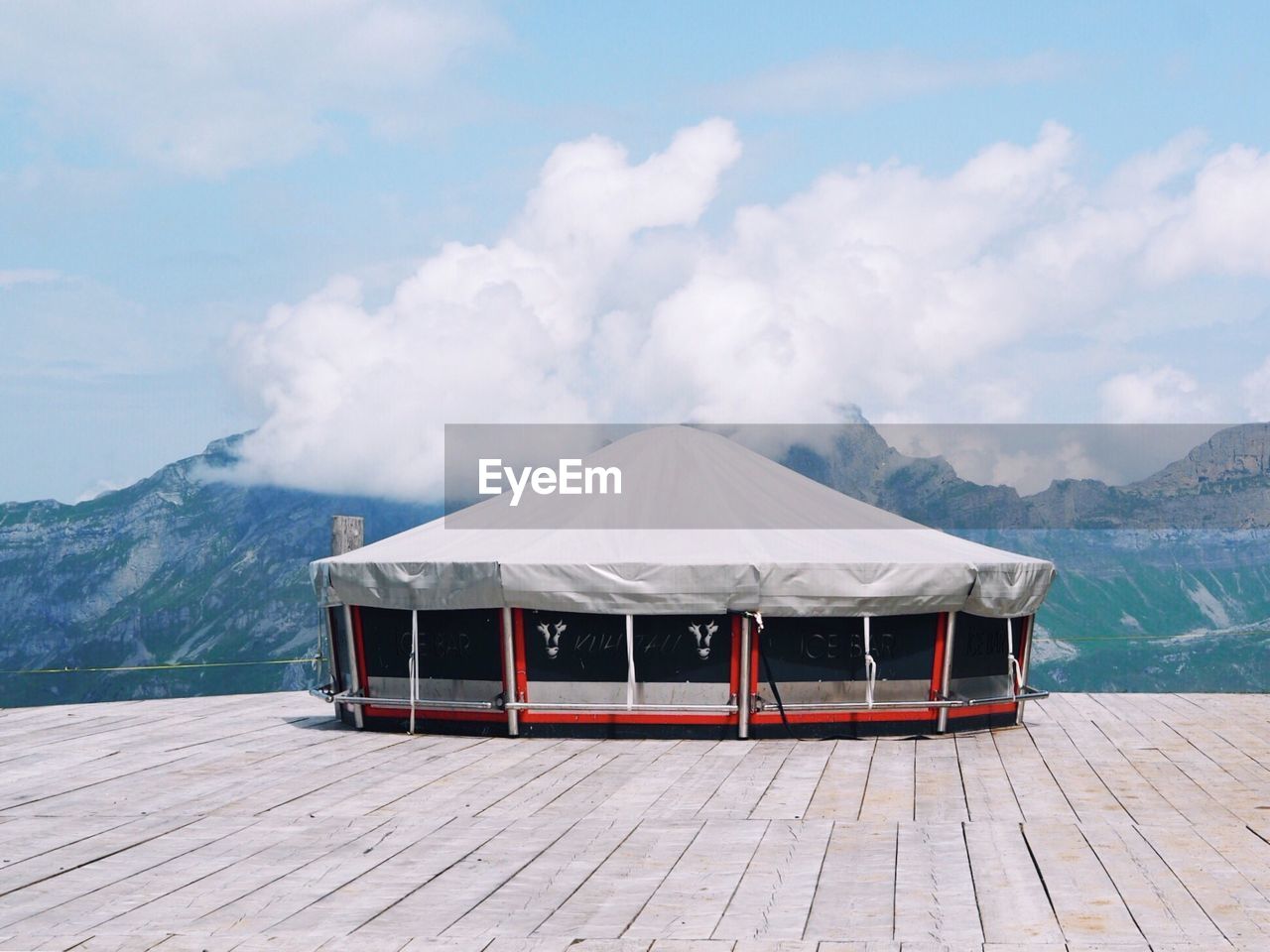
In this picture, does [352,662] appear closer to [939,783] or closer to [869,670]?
[869,670]

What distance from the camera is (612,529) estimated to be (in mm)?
12531

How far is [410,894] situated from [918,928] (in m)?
2.07

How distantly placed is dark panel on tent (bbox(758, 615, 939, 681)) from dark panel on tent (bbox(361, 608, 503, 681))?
2.19m

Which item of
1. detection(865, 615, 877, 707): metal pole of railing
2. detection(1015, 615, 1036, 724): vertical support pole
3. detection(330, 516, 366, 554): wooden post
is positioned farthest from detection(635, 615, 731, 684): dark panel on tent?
detection(330, 516, 366, 554): wooden post

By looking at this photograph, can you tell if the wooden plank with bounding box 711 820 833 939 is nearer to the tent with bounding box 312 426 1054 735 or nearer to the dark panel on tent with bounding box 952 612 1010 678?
the tent with bounding box 312 426 1054 735

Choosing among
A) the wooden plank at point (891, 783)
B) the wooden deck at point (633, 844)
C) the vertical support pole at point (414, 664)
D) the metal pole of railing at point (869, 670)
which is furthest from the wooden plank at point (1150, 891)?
the vertical support pole at point (414, 664)

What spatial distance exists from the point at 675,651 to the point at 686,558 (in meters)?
→ 0.75

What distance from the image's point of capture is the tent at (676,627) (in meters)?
11.2

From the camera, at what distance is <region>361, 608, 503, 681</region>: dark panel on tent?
38.4 feet

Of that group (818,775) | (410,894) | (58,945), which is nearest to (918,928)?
(410,894)

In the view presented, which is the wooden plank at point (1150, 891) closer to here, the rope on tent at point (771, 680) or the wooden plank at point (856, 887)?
the wooden plank at point (856, 887)

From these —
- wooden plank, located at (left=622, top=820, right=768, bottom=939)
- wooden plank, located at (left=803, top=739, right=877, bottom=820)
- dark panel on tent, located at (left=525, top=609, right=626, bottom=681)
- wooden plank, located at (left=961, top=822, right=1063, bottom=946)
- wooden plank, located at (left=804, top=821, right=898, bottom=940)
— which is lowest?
wooden plank, located at (left=803, top=739, right=877, bottom=820)

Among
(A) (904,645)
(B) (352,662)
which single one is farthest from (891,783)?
(B) (352,662)

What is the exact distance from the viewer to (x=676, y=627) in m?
11.5
